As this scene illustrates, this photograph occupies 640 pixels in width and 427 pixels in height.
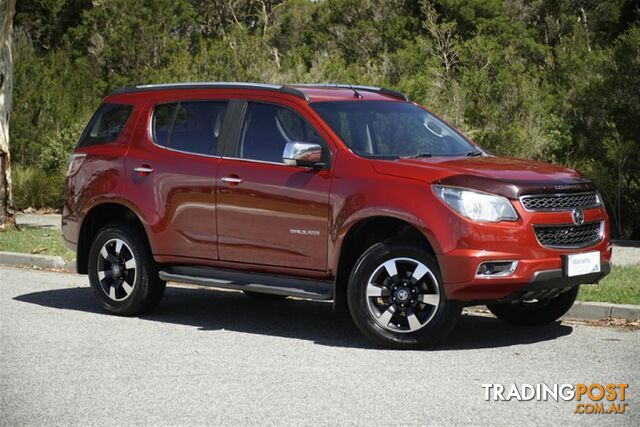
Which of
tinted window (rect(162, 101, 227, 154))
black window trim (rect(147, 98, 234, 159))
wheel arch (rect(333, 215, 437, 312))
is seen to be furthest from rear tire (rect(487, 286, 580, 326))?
tinted window (rect(162, 101, 227, 154))

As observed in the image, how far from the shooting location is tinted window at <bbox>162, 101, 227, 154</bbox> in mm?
9922

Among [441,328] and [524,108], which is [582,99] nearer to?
[524,108]

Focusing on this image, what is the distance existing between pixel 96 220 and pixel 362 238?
2955 mm

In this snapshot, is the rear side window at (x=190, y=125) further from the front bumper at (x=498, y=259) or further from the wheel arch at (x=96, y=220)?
the front bumper at (x=498, y=259)

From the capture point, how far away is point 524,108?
2033 cm

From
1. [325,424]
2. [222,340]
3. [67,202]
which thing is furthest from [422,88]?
[325,424]

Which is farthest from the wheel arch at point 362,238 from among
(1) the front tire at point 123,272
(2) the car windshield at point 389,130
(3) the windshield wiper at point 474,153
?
(1) the front tire at point 123,272

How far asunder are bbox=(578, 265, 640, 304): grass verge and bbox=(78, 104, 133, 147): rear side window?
436cm

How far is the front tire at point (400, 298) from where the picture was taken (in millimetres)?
8508

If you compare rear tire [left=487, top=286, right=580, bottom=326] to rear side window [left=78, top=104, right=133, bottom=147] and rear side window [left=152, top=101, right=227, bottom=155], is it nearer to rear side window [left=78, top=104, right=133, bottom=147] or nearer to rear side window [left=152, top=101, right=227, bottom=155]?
rear side window [left=152, top=101, right=227, bottom=155]

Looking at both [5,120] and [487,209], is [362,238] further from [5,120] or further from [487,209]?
[5,120]

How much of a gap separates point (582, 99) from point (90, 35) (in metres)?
32.0

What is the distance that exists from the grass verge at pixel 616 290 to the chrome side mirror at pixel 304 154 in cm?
281

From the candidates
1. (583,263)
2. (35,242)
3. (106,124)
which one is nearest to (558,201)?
(583,263)
